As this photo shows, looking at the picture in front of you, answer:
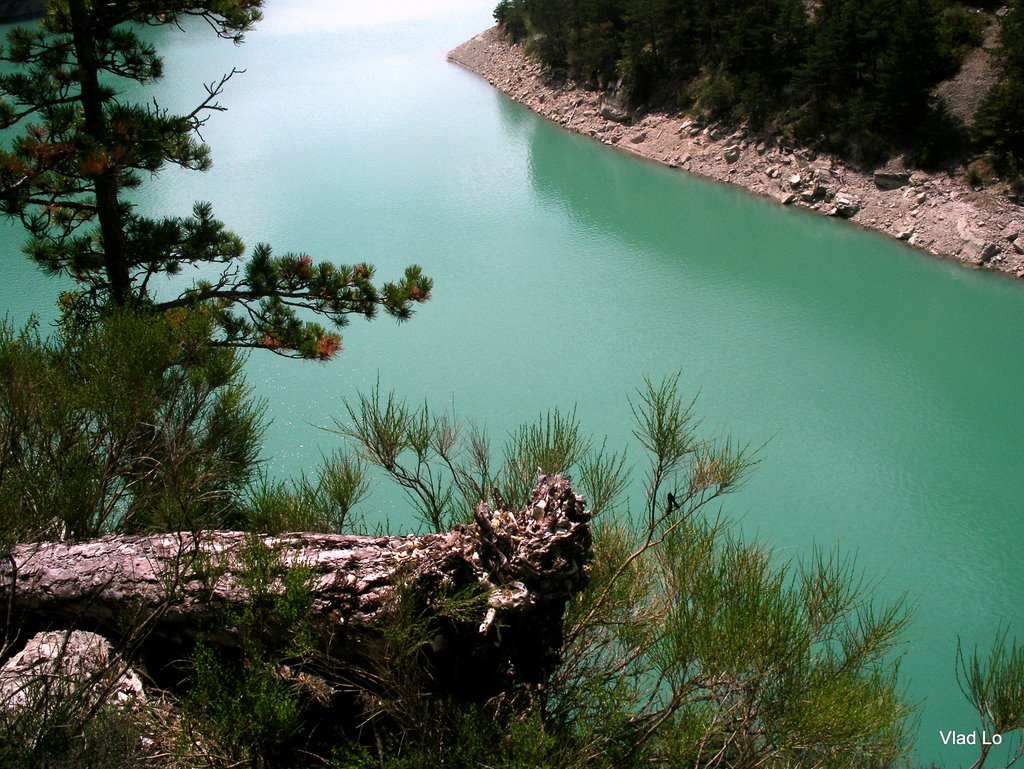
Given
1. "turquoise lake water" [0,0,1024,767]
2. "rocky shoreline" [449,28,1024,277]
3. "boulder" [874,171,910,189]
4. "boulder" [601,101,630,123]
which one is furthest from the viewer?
"boulder" [601,101,630,123]

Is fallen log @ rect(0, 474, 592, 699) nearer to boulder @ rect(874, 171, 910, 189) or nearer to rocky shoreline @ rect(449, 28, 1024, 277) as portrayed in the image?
rocky shoreline @ rect(449, 28, 1024, 277)

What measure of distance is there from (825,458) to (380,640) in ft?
17.1

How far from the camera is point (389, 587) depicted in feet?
A: 7.34

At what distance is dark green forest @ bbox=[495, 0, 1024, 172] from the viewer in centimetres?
1107

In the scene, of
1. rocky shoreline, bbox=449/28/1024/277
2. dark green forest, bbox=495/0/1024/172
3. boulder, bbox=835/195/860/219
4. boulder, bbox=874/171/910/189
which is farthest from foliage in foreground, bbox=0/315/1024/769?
dark green forest, bbox=495/0/1024/172

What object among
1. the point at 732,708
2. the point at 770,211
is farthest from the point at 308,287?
the point at 770,211

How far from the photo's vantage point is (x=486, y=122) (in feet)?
53.2

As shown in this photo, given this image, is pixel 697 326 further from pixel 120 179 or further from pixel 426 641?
pixel 426 641

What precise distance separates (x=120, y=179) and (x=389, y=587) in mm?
2888

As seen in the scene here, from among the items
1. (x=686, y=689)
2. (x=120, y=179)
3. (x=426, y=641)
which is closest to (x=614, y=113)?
(x=120, y=179)

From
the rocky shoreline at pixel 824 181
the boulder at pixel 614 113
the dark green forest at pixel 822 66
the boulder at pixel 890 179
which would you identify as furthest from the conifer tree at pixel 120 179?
the boulder at pixel 614 113

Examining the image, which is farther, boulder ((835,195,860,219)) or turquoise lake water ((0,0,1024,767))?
boulder ((835,195,860,219))

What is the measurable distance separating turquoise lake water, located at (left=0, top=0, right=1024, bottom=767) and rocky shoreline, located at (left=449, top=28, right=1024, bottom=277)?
30cm

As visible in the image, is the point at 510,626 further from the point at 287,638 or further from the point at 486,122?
the point at 486,122
